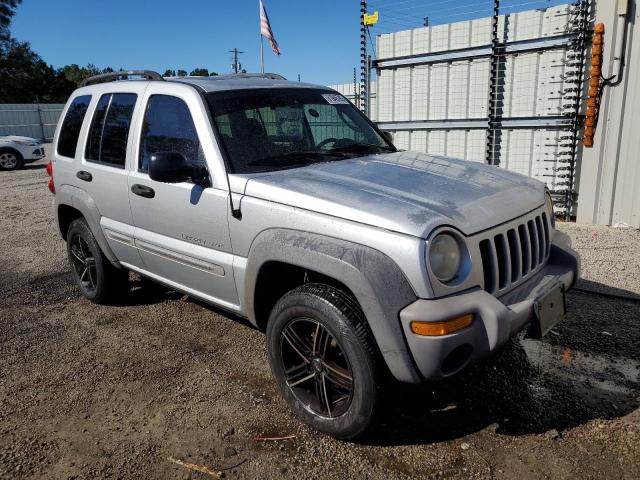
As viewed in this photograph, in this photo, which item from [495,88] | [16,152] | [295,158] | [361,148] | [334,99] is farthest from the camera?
[16,152]

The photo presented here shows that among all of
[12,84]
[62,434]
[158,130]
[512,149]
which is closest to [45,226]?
[158,130]

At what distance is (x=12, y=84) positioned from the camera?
149 ft

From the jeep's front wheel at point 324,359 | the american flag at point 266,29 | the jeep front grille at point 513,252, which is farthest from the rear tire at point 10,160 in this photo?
the jeep front grille at point 513,252

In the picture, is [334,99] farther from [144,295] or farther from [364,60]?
[364,60]

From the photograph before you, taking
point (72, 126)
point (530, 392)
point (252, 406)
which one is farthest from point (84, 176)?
point (530, 392)

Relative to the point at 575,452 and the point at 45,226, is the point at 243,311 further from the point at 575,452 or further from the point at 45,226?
the point at 45,226

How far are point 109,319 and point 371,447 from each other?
2.88 meters

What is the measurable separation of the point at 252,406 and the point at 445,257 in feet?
5.18

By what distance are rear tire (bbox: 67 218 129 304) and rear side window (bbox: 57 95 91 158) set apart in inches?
26.1

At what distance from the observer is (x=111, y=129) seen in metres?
4.29

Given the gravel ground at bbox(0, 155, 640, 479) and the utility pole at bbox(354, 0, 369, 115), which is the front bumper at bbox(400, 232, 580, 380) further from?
the utility pole at bbox(354, 0, 369, 115)

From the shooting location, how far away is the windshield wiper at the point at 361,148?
3822 mm

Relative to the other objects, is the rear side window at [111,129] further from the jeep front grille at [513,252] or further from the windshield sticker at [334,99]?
the jeep front grille at [513,252]

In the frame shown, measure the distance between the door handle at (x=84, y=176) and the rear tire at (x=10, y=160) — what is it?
46.5ft
